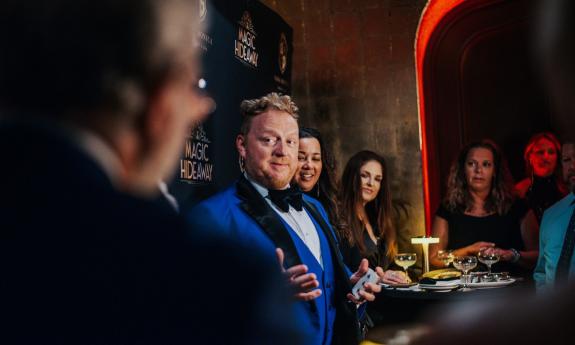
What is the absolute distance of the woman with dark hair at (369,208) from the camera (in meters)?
3.85

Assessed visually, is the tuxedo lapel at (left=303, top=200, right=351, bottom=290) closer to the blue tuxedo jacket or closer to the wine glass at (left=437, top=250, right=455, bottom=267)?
the blue tuxedo jacket

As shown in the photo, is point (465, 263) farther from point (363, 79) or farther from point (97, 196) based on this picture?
point (97, 196)

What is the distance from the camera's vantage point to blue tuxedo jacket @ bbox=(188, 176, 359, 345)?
201cm

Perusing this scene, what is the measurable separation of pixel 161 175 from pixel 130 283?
107mm

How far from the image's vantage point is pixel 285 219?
216 centimetres

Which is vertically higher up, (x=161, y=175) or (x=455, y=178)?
(x=455, y=178)

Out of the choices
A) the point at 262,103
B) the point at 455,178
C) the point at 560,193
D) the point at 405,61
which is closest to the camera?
the point at 262,103

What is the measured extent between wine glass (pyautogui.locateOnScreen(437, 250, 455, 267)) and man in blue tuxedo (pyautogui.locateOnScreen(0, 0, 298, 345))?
3.51m

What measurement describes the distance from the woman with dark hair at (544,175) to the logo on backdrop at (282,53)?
2141 millimetres

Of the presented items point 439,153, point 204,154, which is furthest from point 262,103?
point 439,153

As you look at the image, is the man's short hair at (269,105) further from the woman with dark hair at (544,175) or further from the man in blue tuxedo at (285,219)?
the woman with dark hair at (544,175)

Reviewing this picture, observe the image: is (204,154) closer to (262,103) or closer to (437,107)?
(262,103)

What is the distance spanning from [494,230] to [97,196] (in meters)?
3.83

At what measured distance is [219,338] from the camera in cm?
56
